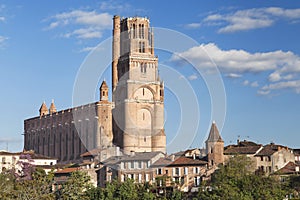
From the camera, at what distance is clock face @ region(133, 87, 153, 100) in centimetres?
12733

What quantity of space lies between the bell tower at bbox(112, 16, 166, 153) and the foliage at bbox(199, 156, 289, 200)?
128 feet

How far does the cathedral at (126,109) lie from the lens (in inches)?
4865

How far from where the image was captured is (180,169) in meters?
94.7

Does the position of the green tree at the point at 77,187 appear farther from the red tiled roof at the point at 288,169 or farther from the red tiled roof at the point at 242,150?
the red tiled roof at the point at 288,169

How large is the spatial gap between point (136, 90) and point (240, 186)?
52.2 m

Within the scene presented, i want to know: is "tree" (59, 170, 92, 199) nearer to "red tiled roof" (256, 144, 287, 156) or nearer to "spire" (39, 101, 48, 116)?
"red tiled roof" (256, 144, 287, 156)

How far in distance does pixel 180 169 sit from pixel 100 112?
115ft

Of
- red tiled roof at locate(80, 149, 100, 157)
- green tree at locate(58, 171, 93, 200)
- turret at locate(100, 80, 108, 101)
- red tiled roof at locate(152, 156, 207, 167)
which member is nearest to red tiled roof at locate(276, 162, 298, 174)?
red tiled roof at locate(152, 156, 207, 167)

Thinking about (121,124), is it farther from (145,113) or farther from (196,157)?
(196,157)

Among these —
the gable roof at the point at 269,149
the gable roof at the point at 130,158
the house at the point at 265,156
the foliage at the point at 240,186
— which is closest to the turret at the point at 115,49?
the gable roof at the point at 130,158

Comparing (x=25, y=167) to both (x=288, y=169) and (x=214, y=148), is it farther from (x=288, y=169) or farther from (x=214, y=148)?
(x=288, y=169)

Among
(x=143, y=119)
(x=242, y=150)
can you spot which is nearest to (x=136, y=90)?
(x=143, y=119)

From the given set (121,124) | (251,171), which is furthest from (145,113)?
(251,171)

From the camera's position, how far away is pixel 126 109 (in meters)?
125
